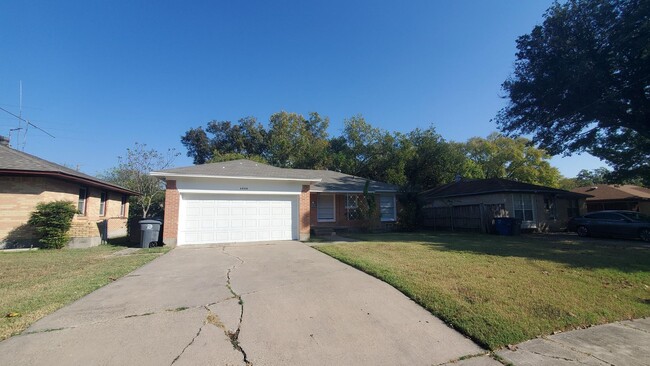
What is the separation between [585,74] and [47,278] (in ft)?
66.5

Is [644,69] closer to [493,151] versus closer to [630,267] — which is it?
[630,267]

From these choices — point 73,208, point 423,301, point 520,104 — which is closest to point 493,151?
point 520,104

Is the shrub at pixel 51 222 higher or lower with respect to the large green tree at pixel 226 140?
lower

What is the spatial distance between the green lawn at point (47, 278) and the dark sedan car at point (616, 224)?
20.4 meters

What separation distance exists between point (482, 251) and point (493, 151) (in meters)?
33.6

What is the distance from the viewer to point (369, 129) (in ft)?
109

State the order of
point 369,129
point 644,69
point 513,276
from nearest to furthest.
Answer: point 513,276, point 644,69, point 369,129

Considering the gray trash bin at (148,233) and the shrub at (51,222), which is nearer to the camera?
the shrub at (51,222)

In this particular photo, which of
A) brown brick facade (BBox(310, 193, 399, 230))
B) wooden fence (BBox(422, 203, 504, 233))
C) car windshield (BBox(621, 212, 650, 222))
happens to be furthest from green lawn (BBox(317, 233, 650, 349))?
brown brick facade (BBox(310, 193, 399, 230))

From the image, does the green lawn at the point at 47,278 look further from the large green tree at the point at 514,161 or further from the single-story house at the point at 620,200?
the large green tree at the point at 514,161

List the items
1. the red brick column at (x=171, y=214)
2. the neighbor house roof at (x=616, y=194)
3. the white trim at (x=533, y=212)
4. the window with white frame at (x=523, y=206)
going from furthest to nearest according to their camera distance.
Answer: the neighbor house roof at (x=616, y=194)
the window with white frame at (x=523, y=206)
the white trim at (x=533, y=212)
the red brick column at (x=171, y=214)

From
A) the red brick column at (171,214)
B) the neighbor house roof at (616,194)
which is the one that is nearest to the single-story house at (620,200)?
the neighbor house roof at (616,194)

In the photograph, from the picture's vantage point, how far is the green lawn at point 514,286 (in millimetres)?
3988

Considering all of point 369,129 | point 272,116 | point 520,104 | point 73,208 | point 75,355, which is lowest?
point 75,355
